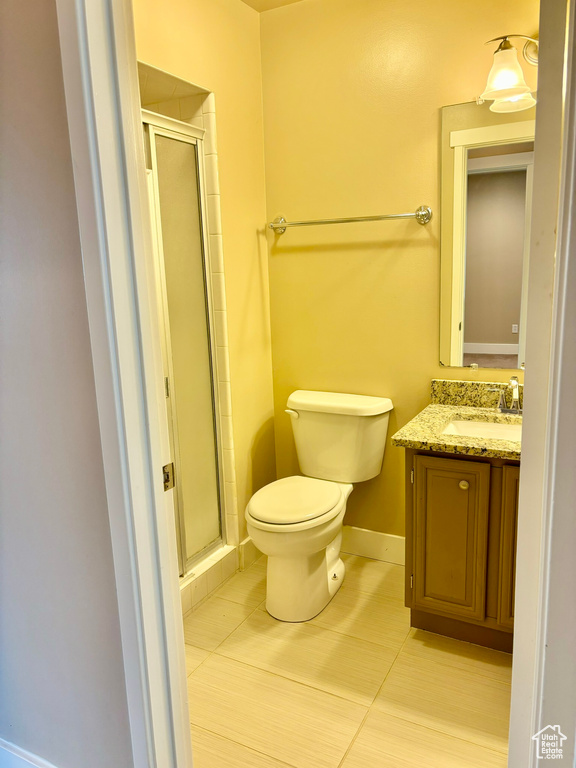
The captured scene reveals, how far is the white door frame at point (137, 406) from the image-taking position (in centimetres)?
88

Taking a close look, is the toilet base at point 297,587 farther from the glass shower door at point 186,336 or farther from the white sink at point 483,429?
the white sink at point 483,429

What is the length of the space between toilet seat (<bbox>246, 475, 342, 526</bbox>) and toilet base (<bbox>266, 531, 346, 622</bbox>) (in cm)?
19

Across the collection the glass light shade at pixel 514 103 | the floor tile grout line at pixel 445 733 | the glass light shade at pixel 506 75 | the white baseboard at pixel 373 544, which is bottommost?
the floor tile grout line at pixel 445 733

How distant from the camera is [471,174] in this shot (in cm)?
222

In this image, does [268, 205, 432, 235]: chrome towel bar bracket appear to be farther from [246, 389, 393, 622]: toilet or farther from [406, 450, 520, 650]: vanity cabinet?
[406, 450, 520, 650]: vanity cabinet

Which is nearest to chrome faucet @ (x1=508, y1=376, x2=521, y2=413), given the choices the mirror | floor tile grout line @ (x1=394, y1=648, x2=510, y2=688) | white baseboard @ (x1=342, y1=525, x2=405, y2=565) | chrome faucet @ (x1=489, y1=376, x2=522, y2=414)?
chrome faucet @ (x1=489, y1=376, x2=522, y2=414)

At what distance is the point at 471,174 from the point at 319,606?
1.81 meters

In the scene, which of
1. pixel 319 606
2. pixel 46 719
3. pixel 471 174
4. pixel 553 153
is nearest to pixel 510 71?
pixel 471 174

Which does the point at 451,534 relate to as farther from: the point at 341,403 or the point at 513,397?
the point at 341,403

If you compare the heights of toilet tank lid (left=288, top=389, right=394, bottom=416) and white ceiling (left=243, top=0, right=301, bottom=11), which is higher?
white ceiling (left=243, top=0, right=301, bottom=11)

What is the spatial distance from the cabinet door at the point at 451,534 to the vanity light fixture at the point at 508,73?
125 cm

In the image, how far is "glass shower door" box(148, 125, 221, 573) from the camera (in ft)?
7.25

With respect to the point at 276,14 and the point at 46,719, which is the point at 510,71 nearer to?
the point at 276,14

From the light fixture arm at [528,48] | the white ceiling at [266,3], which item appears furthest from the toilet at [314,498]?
the white ceiling at [266,3]
